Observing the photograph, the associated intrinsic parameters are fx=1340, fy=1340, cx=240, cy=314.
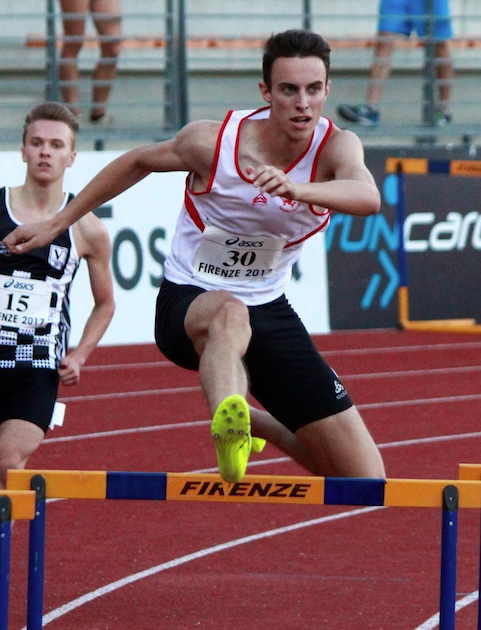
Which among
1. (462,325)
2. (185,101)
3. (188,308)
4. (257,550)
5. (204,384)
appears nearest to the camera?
(204,384)

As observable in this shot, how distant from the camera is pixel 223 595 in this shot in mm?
5090

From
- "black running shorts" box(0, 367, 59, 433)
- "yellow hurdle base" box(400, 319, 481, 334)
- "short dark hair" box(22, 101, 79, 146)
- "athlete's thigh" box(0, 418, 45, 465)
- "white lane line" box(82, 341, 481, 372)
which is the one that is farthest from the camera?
"yellow hurdle base" box(400, 319, 481, 334)

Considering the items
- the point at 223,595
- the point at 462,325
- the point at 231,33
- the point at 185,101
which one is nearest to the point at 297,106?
the point at 223,595

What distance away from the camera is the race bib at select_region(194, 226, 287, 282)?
14.6 ft

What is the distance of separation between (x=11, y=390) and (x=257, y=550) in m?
1.40

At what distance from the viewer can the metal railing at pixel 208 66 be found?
12.9 metres

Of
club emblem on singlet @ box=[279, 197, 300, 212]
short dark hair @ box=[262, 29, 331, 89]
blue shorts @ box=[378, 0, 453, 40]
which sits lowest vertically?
club emblem on singlet @ box=[279, 197, 300, 212]

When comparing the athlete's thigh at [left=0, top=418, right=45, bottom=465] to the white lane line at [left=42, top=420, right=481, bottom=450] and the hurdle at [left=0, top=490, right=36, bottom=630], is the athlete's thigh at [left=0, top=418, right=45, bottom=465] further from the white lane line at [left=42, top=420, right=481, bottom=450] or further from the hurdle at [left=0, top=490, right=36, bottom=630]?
the white lane line at [left=42, top=420, right=481, bottom=450]

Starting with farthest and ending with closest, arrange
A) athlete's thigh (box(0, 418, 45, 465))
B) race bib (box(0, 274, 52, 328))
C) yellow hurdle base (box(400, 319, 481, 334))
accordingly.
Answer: yellow hurdle base (box(400, 319, 481, 334)) < race bib (box(0, 274, 52, 328)) < athlete's thigh (box(0, 418, 45, 465))

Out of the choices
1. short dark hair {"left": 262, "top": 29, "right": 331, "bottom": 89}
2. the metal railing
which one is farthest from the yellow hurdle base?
short dark hair {"left": 262, "top": 29, "right": 331, "bottom": 89}

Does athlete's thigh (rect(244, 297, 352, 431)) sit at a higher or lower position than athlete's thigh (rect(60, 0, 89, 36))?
lower

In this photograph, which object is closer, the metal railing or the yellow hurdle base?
the yellow hurdle base

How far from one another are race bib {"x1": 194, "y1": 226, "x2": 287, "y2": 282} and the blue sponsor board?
7.73 metres

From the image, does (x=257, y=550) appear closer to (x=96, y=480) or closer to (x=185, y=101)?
(x=96, y=480)
